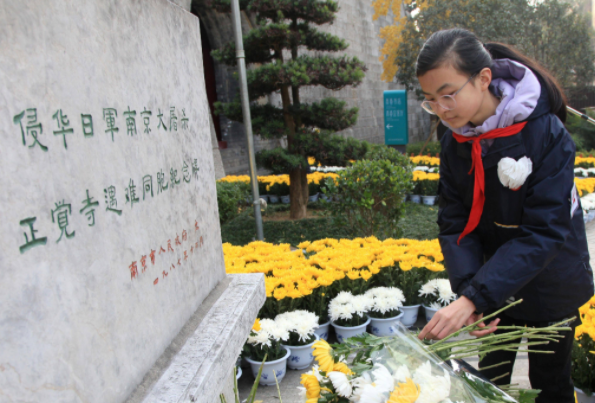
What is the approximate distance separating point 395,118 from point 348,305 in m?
9.23

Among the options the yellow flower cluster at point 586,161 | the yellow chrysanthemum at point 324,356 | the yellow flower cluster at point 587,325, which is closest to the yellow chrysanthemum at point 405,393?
the yellow chrysanthemum at point 324,356

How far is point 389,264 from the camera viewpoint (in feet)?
11.0

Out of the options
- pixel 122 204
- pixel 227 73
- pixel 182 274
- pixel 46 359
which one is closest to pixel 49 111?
pixel 122 204

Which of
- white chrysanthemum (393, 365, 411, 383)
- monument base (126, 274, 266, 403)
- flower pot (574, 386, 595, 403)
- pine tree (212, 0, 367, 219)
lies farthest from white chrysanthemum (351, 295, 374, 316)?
pine tree (212, 0, 367, 219)

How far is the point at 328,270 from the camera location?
3232 millimetres

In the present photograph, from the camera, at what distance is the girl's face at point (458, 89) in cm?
148

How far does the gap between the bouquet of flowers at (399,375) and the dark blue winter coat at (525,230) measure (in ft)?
0.76

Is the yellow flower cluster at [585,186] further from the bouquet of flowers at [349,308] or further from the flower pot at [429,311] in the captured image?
the bouquet of flowers at [349,308]

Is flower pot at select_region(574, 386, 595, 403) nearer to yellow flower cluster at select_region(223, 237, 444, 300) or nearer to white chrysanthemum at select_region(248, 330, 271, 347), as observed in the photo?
yellow flower cluster at select_region(223, 237, 444, 300)

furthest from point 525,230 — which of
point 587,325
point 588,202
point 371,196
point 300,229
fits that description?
point 588,202

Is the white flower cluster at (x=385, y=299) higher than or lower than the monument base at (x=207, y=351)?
lower

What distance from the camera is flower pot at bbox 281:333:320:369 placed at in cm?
271

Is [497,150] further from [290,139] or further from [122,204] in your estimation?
[290,139]

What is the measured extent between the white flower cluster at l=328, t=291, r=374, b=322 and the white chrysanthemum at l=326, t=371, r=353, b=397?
1766 millimetres
